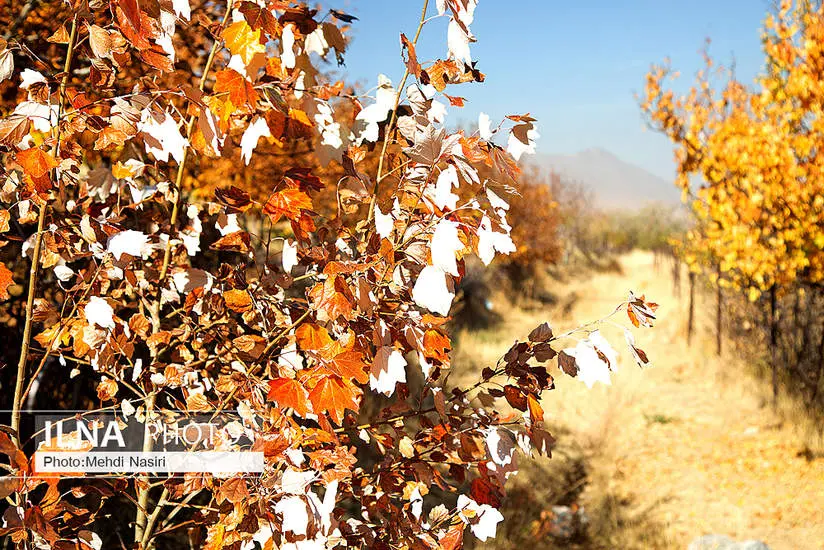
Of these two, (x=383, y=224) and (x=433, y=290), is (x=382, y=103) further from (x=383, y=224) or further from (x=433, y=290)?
(x=433, y=290)

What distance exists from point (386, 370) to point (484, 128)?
18.2 inches

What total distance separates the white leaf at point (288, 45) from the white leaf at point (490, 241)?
0.42 m

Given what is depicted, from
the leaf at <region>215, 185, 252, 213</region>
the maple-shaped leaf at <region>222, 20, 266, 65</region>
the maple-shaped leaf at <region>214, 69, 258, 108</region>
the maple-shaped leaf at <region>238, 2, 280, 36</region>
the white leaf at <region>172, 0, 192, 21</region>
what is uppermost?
the white leaf at <region>172, 0, 192, 21</region>

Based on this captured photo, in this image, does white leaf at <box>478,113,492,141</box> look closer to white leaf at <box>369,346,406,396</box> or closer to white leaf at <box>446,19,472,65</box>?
white leaf at <box>446,19,472,65</box>

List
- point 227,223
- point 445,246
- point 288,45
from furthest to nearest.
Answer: point 227,223 → point 288,45 → point 445,246

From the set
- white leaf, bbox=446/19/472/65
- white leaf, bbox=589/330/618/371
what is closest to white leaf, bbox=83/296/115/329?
white leaf, bbox=446/19/472/65

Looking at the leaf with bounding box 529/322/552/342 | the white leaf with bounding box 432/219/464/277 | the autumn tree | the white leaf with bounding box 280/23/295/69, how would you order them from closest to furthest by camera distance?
the white leaf with bounding box 432/219/464/277 < the white leaf with bounding box 280/23/295/69 < the leaf with bounding box 529/322/552/342 < the autumn tree

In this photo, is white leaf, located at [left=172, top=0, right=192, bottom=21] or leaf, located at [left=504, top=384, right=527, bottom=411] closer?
white leaf, located at [left=172, top=0, right=192, bottom=21]

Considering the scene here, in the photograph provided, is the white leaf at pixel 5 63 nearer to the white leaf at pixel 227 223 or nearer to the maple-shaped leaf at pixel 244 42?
the maple-shaped leaf at pixel 244 42

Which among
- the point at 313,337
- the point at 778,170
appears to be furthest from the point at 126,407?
the point at 778,170

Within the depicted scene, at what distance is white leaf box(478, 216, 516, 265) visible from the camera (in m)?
0.98

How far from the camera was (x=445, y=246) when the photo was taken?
2.99ft

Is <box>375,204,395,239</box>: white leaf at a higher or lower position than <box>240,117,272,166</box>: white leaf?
lower

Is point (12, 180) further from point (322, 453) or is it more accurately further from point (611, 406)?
point (611, 406)
